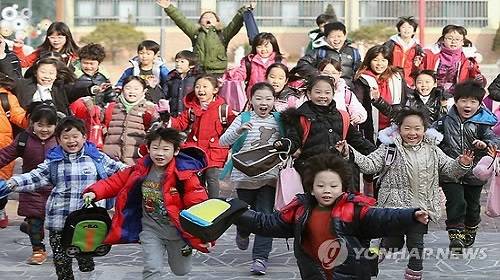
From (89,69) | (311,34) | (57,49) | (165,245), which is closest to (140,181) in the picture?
(165,245)

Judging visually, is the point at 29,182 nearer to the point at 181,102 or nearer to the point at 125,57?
the point at 181,102

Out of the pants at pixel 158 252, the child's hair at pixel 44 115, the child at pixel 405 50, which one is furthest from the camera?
the child at pixel 405 50

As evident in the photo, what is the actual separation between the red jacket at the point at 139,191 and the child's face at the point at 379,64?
141 inches

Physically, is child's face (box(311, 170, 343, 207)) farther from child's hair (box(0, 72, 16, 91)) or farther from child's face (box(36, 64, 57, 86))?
child's hair (box(0, 72, 16, 91))

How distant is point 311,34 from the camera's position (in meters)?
10.9

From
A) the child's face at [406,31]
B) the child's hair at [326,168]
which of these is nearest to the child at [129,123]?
the child's face at [406,31]

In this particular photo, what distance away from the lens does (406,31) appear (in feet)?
35.1

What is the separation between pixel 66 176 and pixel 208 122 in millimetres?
1921

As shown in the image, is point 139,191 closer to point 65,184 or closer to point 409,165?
point 65,184

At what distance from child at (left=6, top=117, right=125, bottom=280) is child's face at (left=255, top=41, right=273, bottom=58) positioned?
356 cm

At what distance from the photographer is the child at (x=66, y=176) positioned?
662 cm

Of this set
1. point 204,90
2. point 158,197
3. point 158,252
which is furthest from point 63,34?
point 158,252

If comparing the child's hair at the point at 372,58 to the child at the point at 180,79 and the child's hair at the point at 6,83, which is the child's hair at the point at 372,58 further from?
the child's hair at the point at 6,83

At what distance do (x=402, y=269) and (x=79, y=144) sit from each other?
8.28 feet
